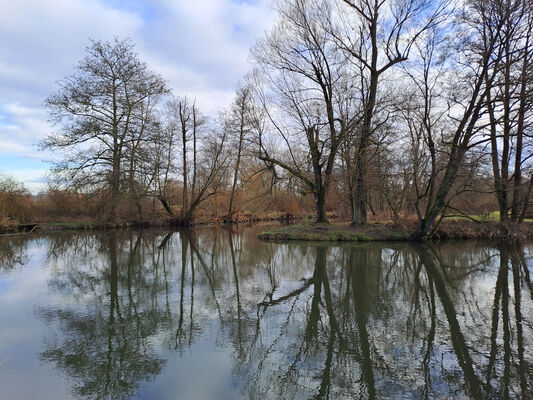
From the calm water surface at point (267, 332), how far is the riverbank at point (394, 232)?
267 inches

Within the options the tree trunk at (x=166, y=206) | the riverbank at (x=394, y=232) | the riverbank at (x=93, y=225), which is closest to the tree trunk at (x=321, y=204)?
the riverbank at (x=394, y=232)

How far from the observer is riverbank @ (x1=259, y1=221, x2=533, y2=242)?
1680cm

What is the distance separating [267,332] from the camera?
16.3 feet

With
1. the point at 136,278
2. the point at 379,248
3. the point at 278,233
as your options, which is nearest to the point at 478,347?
the point at 136,278

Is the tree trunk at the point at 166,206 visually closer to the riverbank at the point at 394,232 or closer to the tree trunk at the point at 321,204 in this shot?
the riverbank at the point at 394,232

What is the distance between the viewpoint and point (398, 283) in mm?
8016

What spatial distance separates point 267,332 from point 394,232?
1367 centimetres

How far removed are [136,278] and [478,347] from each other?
7130 millimetres

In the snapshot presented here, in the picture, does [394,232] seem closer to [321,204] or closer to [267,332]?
[321,204]

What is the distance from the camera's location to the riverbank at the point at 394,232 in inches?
662

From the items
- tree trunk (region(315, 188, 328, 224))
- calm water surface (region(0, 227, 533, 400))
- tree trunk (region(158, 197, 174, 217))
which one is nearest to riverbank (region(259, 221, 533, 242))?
tree trunk (region(315, 188, 328, 224))

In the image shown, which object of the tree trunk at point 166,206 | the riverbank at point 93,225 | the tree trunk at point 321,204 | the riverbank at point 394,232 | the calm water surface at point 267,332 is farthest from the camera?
the tree trunk at point 166,206

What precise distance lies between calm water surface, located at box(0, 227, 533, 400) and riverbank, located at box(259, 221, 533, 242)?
678cm

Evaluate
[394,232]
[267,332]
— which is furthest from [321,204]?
[267,332]
